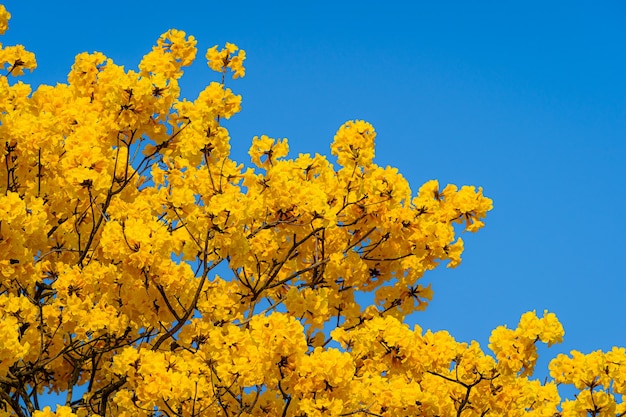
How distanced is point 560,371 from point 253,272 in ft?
11.1

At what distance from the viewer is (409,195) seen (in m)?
8.62

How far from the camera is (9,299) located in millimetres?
7301

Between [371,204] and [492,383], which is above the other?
[371,204]

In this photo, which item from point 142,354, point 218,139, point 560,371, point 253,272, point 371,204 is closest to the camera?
point 142,354

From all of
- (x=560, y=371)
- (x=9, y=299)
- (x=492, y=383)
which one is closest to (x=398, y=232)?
(x=492, y=383)

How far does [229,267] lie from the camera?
26.8ft

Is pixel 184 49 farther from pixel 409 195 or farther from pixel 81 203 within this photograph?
pixel 409 195

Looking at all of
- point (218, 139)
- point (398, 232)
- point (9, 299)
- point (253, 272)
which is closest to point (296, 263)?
point (253, 272)

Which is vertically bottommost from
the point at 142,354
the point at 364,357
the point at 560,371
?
the point at 142,354

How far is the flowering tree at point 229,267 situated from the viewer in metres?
6.96

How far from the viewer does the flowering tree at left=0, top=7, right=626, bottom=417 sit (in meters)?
6.96

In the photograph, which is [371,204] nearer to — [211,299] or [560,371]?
[211,299]

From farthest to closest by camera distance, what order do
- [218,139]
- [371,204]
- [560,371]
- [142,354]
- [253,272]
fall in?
[560,371] → [253,272] → [371,204] → [218,139] → [142,354]

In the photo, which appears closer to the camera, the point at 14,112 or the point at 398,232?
the point at 14,112
